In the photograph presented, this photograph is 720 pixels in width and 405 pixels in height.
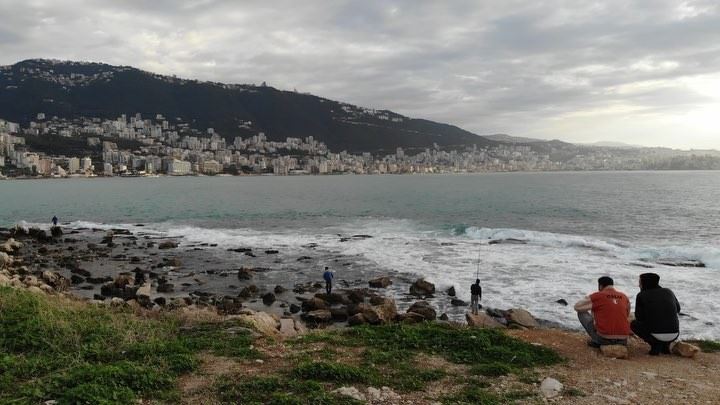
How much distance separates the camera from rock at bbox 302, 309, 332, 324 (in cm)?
1695

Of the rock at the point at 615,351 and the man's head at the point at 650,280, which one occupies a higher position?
the man's head at the point at 650,280

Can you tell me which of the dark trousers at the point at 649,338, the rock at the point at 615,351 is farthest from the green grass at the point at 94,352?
the dark trousers at the point at 649,338

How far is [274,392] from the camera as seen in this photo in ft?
21.5

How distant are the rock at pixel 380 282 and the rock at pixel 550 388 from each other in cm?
1485

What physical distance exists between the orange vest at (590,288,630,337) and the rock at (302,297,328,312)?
11.3 m

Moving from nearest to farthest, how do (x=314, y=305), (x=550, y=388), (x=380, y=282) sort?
1. (x=550, y=388)
2. (x=314, y=305)
3. (x=380, y=282)

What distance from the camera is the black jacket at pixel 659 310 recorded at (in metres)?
8.43

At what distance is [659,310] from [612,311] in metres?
0.75

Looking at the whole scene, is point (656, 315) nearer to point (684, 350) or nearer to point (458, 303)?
point (684, 350)

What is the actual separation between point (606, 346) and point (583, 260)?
1952 cm

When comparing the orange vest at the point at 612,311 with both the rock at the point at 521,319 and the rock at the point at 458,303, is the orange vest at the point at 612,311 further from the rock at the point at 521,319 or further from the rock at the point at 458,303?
the rock at the point at 458,303

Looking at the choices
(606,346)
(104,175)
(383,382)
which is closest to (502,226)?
(606,346)

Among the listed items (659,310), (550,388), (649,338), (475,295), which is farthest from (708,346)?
(475,295)

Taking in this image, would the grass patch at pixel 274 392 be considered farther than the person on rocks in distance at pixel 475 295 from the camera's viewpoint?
No
